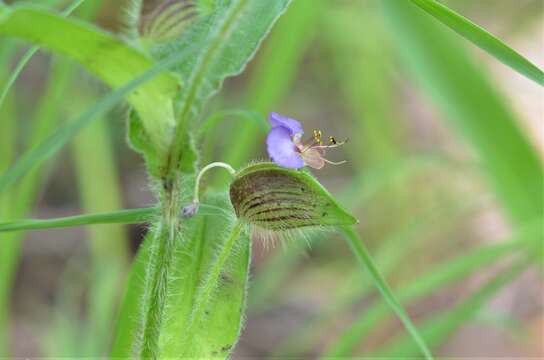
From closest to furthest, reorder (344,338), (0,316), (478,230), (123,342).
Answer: (123,342) → (344,338) → (0,316) → (478,230)

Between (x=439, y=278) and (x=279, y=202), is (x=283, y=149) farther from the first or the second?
(x=439, y=278)

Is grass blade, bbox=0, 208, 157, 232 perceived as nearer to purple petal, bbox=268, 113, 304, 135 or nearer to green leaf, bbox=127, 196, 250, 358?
green leaf, bbox=127, 196, 250, 358

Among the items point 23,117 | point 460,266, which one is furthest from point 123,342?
point 23,117

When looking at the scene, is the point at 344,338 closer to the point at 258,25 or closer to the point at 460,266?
the point at 460,266

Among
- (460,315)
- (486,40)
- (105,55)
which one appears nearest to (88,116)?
(105,55)

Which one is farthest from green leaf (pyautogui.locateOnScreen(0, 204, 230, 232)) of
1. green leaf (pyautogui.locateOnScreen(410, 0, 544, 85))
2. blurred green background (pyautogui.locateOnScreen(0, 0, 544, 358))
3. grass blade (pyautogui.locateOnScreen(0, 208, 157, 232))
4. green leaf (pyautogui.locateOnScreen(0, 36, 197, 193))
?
blurred green background (pyautogui.locateOnScreen(0, 0, 544, 358))

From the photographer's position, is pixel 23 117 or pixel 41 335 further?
pixel 23 117

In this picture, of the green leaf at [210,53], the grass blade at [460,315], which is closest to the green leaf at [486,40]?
the green leaf at [210,53]

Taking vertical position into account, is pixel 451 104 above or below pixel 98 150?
below
